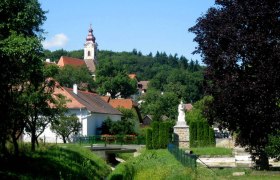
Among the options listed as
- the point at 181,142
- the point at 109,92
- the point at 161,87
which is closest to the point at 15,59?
the point at 181,142

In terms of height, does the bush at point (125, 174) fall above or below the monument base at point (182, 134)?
A: below

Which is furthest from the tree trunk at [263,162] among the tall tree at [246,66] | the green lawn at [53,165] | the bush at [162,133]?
the bush at [162,133]

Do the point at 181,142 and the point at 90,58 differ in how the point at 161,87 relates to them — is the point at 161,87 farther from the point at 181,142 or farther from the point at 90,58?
the point at 181,142

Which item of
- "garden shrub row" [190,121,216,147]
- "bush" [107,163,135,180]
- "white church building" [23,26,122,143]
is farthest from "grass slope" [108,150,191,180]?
"white church building" [23,26,122,143]

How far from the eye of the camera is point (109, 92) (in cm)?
9912

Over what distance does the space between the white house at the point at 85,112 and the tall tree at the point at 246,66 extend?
105 feet

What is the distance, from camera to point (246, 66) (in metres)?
23.0

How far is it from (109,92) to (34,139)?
70.4m

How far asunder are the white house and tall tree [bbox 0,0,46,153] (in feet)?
106

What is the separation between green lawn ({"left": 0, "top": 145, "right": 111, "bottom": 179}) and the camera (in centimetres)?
2161

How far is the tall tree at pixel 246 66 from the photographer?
2162 centimetres

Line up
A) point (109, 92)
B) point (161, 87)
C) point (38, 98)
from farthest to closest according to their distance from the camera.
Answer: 1. point (161, 87)
2. point (109, 92)
3. point (38, 98)

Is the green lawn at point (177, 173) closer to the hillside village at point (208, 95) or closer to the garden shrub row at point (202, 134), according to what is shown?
the hillside village at point (208, 95)

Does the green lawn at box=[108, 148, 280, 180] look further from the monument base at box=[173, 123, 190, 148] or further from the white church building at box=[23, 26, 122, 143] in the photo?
the white church building at box=[23, 26, 122, 143]
